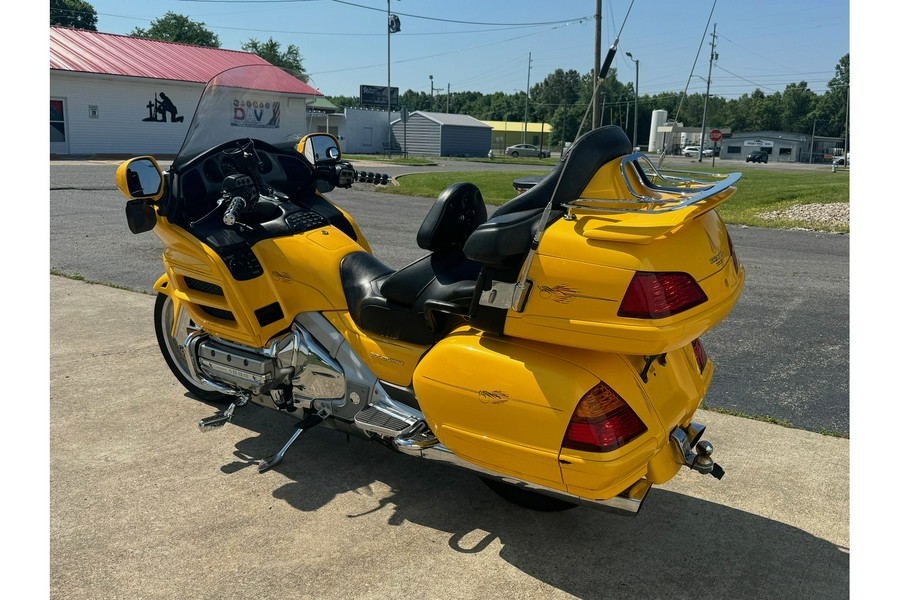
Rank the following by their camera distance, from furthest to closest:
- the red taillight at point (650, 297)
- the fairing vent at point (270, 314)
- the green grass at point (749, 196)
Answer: the green grass at point (749, 196) → the fairing vent at point (270, 314) → the red taillight at point (650, 297)

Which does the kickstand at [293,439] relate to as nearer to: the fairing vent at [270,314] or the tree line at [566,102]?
the fairing vent at [270,314]

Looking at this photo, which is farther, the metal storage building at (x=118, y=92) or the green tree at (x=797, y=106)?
the green tree at (x=797, y=106)

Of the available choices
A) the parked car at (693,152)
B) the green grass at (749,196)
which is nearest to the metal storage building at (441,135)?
the parked car at (693,152)

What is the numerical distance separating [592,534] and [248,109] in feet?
10.3

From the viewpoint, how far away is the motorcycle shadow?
2.90 meters

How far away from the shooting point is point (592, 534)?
326 centimetres

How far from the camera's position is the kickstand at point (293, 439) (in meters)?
3.70

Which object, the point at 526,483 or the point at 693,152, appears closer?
the point at 526,483

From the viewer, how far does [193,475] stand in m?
3.75

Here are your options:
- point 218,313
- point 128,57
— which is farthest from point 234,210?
point 128,57

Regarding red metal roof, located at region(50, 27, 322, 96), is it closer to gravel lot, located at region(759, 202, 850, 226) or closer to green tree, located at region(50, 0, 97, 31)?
gravel lot, located at region(759, 202, 850, 226)

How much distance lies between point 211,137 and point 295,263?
3.35ft

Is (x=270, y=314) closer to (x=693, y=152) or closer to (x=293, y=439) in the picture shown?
(x=293, y=439)

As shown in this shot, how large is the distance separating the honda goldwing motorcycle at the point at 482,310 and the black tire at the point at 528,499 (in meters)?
0.01
